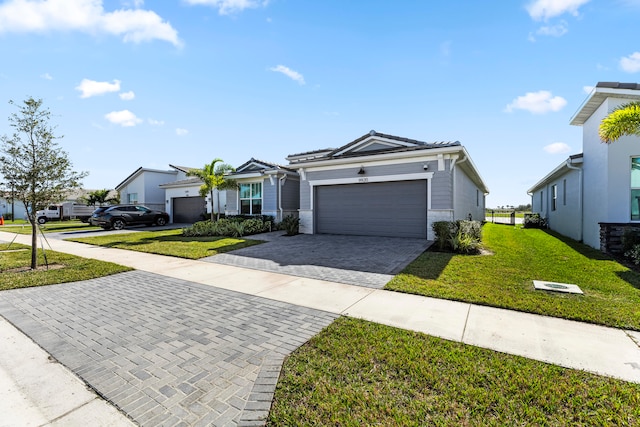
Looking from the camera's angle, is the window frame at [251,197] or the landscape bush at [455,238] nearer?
the landscape bush at [455,238]

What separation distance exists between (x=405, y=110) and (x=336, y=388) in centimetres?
1385

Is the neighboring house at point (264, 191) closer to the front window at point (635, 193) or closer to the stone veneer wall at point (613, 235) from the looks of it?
the stone veneer wall at point (613, 235)

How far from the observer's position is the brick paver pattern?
7.88 feet

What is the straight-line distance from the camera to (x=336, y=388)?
2.53 meters

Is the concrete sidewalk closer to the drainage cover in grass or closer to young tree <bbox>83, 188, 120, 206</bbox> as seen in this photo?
the drainage cover in grass

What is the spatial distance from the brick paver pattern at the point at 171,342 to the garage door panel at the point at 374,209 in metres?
8.25

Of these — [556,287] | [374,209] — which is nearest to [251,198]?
[374,209]

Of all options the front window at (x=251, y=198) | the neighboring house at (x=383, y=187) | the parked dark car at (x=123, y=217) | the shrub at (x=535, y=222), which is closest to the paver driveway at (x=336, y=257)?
the neighboring house at (x=383, y=187)

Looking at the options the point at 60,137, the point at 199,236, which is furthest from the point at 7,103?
the point at 199,236

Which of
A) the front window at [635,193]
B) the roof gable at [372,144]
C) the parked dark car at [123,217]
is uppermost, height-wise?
the roof gable at [372,144]

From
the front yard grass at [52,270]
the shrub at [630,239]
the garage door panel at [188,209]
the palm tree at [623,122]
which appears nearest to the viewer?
the front yard grass at [52,270]

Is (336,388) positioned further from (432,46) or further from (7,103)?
(432,46)

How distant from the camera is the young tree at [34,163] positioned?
23.3ft

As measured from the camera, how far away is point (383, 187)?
12.4m
